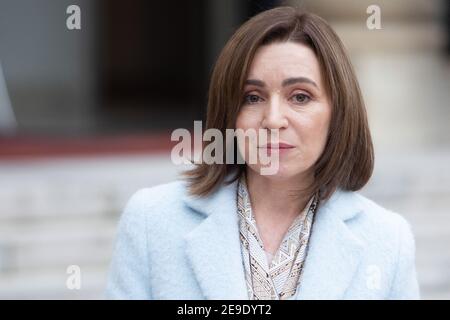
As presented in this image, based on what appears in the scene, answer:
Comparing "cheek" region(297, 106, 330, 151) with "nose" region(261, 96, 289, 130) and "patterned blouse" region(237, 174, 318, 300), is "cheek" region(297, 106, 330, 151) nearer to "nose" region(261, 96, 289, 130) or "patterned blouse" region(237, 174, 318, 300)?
"nose" region(261, 96, 289, 130)

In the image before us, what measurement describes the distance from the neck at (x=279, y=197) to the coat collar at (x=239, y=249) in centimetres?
5

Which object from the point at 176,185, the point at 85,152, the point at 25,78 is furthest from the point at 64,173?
the point at 176,185

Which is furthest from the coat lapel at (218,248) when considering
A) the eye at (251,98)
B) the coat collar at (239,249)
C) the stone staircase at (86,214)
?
the stone staircase at (86,214)

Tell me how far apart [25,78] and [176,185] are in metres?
7.38

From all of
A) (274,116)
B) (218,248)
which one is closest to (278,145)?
(274,116)

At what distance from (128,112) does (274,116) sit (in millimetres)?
8722

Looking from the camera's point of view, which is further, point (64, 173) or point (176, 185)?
point (64, 173)

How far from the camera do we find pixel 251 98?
5.77 ft

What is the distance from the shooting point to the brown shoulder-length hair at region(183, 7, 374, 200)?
176cm

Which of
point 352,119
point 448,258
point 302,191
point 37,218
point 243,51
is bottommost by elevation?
point 448,258

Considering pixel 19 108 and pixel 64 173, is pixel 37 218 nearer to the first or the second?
pixel 64 173

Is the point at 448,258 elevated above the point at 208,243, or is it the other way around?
the point at 208,243

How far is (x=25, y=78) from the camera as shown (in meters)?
9.05

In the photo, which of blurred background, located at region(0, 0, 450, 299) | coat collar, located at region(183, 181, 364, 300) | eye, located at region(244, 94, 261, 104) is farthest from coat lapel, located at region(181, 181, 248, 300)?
blurred background, located at region(0, 0, 450, 299)
